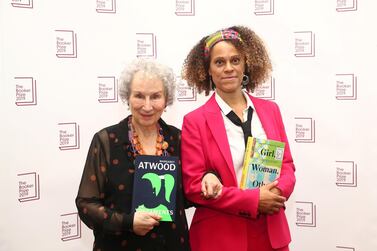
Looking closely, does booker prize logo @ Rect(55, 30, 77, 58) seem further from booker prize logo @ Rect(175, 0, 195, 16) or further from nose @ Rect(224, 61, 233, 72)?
nose @ Rect(224, 61, 233, 72)

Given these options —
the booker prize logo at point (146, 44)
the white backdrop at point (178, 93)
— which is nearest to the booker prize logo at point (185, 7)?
the white backdrop at point (178, 93)

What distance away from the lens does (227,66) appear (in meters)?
1.91

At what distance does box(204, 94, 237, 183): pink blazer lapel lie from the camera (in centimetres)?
182

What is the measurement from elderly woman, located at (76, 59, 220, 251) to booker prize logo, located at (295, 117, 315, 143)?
1145 millimetres

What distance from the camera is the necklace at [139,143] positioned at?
1.72 metres

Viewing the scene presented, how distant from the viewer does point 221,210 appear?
1829 millimetres

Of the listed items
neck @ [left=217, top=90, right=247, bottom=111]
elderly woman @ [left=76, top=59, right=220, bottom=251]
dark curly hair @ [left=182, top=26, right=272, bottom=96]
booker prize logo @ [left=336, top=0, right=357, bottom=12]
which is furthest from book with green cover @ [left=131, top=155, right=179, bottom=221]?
booker prize logo @ [left=336, top=0, right=357, bottom=12]

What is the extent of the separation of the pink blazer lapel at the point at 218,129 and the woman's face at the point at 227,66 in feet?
0.32

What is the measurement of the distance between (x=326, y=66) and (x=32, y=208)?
178cm

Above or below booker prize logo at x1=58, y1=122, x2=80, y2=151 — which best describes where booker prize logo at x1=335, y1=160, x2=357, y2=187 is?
below

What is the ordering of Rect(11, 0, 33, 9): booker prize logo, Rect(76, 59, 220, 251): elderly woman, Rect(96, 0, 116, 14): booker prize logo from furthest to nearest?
Rect(96, 0, 116, 14): booker prize logo → Rect(11, 0, 33, 9): booker prize logo → Rect(76, 59, 220, 251): elderly woman

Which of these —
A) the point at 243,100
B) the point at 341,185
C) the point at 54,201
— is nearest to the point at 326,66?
the point at 341,185

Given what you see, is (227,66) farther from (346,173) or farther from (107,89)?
(346,173)

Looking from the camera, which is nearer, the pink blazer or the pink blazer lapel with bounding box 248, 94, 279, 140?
the pink blazer
